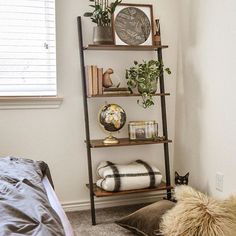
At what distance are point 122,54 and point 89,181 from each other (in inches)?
42.4

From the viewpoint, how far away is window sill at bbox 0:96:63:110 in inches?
95.7

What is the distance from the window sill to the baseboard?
82 cm

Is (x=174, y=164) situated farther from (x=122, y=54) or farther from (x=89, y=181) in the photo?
(x=122, y=54)

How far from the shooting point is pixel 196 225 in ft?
5.67

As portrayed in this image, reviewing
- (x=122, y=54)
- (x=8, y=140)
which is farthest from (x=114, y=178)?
(x=122, y=54)

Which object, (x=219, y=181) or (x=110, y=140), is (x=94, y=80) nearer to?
(x=110, y=140)

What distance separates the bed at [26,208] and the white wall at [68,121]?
3.17ft

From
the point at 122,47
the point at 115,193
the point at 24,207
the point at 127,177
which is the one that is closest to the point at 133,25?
the point at 122,47

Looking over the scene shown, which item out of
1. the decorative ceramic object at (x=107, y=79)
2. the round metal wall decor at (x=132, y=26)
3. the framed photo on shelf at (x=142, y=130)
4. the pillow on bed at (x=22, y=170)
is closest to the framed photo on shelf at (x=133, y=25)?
the round metal wall decor at (x=132, y=26)

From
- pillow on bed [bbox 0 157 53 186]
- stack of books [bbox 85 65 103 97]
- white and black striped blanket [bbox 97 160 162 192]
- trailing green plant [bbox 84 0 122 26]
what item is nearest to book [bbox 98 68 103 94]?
stack of books [bbox 85 65 103 97]

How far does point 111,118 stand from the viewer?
8.06 feet

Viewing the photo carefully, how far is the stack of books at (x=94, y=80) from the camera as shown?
2.43m

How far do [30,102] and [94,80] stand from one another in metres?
0.53

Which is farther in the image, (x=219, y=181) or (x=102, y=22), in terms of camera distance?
(x=102, y=22)
